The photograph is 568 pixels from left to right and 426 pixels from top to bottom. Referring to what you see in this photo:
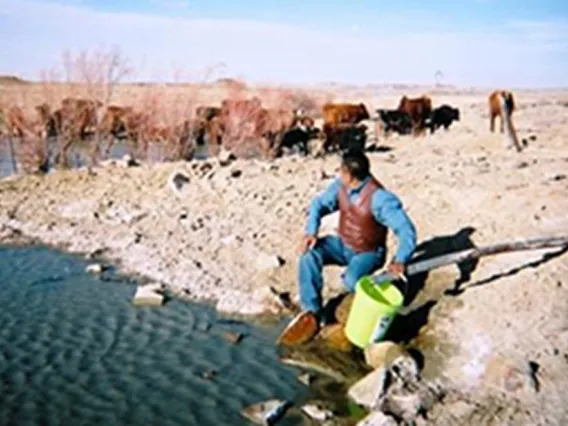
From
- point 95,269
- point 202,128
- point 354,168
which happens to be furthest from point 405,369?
point 202,128

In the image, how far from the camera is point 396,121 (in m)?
22.3

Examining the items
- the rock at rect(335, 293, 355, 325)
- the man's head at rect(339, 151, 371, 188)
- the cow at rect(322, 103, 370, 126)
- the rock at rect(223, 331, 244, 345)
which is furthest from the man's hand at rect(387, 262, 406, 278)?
the cow at rect(322, 103, 370, 126)

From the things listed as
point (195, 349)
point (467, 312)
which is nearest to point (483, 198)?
point (467, 312)

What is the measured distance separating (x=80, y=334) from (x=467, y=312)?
3126 mm

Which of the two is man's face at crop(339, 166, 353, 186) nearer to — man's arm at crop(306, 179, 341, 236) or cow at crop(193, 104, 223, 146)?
man's arm at crop(306, 179, 341, 236)

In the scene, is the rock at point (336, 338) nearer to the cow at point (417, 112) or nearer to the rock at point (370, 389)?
the rock at point (370, 389)

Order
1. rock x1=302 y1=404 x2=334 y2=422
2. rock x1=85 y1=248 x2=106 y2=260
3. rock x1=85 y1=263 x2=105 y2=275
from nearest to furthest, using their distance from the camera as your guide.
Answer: rock x1=302 y1=404 x2=334 y2=422 → rock x1=85 y1=263 x2=105 y2=275 → rock x1=85 y1=248 x2=106 y2=260

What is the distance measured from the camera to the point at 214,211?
33.0 feet

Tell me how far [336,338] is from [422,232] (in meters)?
2.33

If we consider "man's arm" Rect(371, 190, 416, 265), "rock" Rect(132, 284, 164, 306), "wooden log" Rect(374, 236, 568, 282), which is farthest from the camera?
"rock" Rect(132, 284, 164, 306)

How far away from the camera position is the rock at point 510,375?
4879 millimetres

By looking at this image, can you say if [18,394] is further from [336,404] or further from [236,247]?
[236,247]

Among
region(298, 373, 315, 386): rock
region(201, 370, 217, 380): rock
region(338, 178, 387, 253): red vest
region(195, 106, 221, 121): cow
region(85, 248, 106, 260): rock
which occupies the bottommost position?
region(85, 248, 106, 260): rock

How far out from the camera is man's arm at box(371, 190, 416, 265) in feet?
18.9
